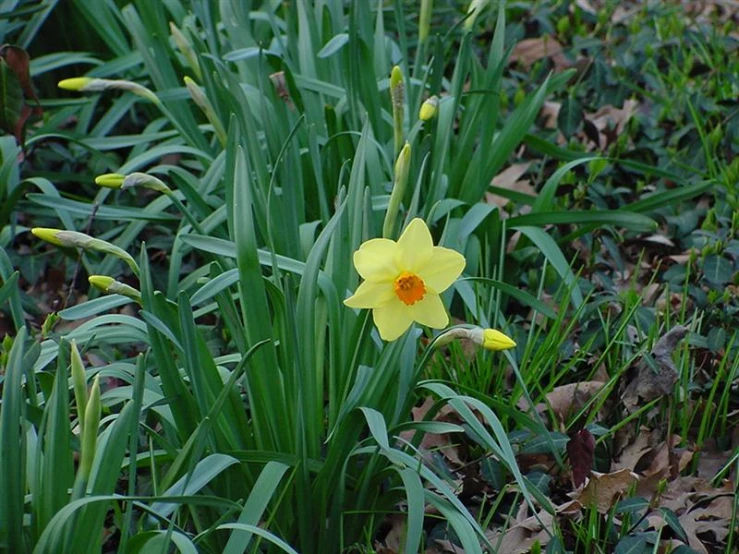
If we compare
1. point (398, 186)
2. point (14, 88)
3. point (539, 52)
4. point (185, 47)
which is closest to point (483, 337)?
point (398, 186)

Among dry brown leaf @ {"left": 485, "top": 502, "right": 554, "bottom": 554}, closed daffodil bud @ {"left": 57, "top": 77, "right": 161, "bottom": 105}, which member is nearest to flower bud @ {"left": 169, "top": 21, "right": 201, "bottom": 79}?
closed daffodil bud @ {"left": 57, "top": 77, "right": 161, "bottom": 105}

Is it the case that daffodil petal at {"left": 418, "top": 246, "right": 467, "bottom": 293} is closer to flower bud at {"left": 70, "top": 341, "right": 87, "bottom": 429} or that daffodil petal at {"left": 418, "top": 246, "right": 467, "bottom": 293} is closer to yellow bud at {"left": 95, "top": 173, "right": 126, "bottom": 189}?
flower bud at {"left": 70, "top": 341, "right": 87, "bottom": 429}

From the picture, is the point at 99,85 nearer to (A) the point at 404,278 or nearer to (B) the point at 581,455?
(A) the point at 404,278

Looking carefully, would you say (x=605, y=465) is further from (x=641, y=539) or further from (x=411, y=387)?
(x=411, y=387)

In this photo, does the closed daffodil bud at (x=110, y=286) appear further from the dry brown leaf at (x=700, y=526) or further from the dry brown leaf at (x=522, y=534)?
the dry brown leaf at (x=700, y=526)

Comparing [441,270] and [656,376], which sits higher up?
[441,270]

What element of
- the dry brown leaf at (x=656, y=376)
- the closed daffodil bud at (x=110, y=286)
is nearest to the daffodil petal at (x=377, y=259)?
the closed daffodil bud at (x=110, y=286)
